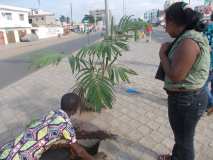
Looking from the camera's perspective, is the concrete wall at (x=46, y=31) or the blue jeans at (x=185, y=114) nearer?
the blue jeans at (x=185, y=114)

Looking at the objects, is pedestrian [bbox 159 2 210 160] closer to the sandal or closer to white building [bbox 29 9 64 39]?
the sandal

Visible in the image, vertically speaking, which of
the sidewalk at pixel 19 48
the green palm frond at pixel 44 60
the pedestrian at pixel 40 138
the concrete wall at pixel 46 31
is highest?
the green palm frond at pixel 44 60

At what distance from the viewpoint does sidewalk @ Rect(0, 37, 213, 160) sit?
2.96m

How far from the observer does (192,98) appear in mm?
1908

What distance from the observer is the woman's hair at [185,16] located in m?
1.75

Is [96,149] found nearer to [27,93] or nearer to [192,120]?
[192,120]

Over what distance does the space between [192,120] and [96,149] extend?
1200 mm

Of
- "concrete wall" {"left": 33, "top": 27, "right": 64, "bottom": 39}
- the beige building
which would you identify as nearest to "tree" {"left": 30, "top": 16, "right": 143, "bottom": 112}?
"concrete wall" {"left": 33, "top": 27, "right": 64, "bottom": 39}

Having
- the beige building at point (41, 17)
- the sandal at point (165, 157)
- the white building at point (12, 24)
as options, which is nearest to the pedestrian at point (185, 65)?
the sandal at point (165, 157)

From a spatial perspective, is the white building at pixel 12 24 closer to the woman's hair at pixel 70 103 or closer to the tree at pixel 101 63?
the tree at pixel 101 63

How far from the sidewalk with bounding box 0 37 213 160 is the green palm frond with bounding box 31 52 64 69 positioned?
3.68ft

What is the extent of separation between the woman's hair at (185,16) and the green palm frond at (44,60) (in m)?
1.88

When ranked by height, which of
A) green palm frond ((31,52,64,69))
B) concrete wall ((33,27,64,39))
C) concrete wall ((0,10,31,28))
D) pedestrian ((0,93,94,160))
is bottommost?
concrete wall ((33,27,64,39))

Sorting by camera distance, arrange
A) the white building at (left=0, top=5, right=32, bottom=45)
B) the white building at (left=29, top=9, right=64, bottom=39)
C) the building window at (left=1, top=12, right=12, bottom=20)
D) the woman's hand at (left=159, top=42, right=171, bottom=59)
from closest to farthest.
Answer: the woman's hand at (left=159, top=42, right=171, bottom=59)
the white building at (left=0, top=5, right=32, bottom=45)
the building window at (left=1, top=12, right=12, bottom=20)
the white building at (left=29, top=9, right=64, bottom=39)
